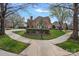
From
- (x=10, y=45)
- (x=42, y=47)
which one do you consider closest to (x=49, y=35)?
(x=42, y=47)

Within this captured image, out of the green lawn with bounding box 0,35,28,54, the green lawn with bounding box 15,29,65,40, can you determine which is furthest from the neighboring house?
the green lawn with bounding box 0,35,28,54

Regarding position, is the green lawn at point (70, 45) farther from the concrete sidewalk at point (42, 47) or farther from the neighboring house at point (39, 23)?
the neighboring house at point (39, 23)

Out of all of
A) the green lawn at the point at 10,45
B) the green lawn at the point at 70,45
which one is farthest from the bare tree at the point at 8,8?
the green lawn at the point at 70,45

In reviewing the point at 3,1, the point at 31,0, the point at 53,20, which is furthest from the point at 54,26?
the point at 3,1

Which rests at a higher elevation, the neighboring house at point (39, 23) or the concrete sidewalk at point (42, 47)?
the neighboring house at point (39, 23)

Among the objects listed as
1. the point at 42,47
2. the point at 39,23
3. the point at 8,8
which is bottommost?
the point at 42,47

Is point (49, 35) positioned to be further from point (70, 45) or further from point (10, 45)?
point (10, 45)
